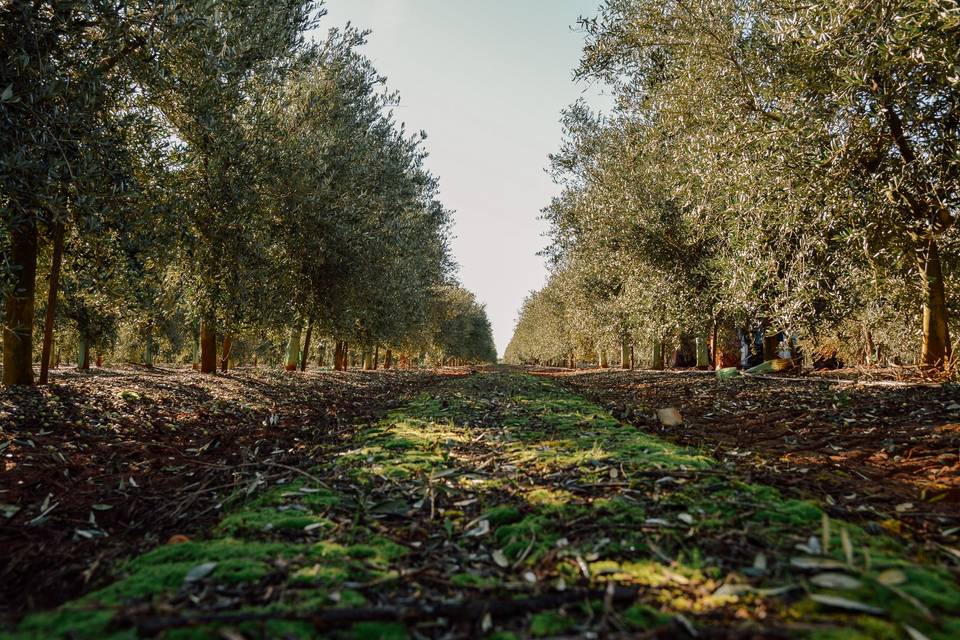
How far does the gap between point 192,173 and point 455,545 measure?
12318mm

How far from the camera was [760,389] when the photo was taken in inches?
488

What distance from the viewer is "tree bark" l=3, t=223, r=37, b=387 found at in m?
9.69

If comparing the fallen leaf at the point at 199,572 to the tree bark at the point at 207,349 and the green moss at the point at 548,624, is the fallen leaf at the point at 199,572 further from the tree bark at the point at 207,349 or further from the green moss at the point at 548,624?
the tree bark at the point at 207,349

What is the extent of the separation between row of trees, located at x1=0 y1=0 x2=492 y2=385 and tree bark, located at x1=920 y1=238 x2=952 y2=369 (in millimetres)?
15510

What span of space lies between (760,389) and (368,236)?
14.0m

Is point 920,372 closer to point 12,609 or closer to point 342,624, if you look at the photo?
point 342,624

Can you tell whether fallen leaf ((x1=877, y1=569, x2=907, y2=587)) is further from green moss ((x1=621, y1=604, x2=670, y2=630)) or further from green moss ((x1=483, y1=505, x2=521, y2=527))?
green moss ((x1=483, y1=505, x2=521, y2=527))

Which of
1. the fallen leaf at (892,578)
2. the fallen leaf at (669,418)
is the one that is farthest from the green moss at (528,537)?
the fallen leaf at (669,418)

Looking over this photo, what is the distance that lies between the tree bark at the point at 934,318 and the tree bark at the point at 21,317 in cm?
1826

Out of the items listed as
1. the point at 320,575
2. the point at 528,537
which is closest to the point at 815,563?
the point at 528,537

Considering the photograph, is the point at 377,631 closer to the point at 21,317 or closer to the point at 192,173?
the point at 21,317

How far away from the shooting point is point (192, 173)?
12.0m

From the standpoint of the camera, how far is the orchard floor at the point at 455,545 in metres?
2.10

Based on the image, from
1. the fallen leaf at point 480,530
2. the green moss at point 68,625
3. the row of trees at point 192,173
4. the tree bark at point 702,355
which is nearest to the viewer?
the green moss at point 68,625
